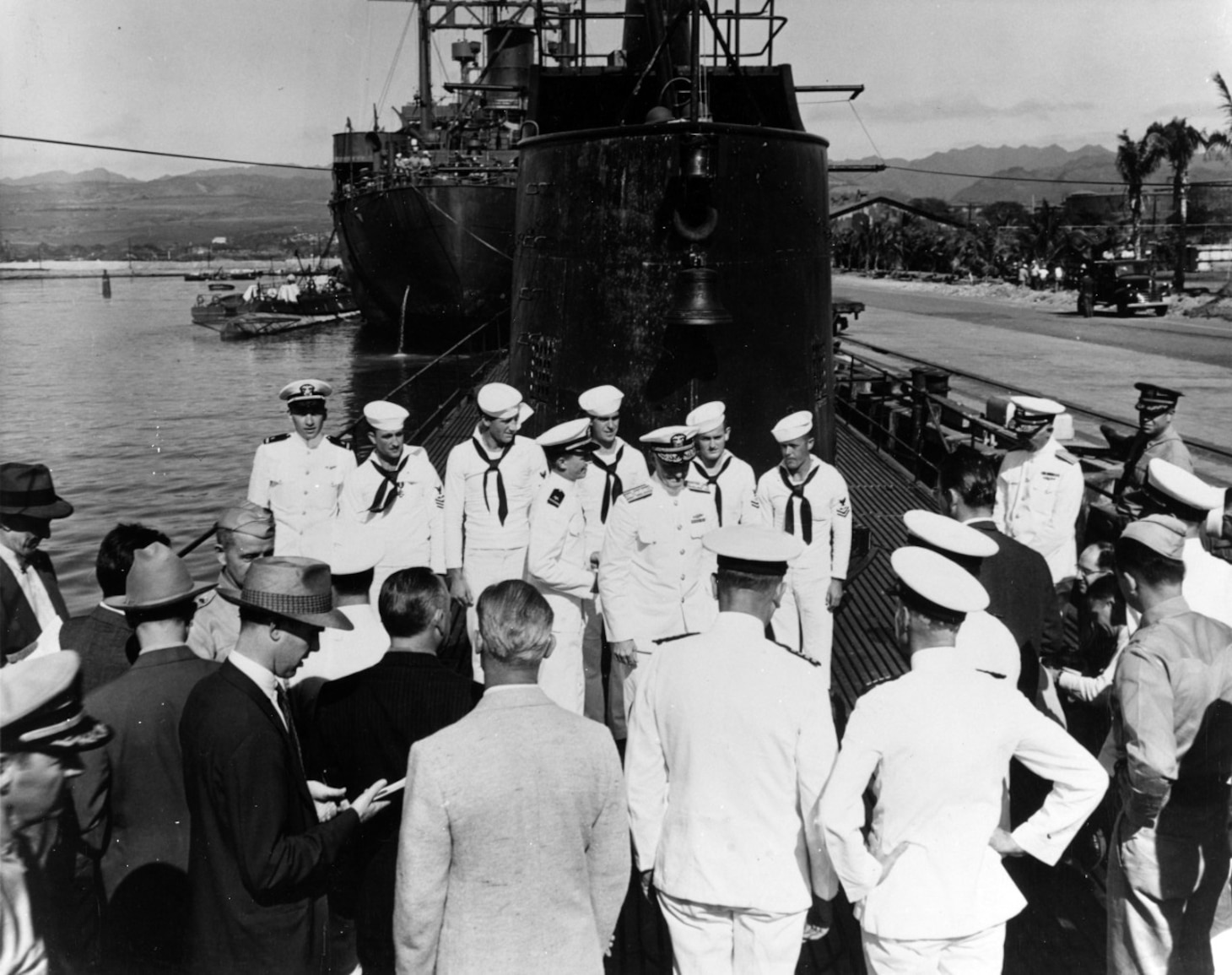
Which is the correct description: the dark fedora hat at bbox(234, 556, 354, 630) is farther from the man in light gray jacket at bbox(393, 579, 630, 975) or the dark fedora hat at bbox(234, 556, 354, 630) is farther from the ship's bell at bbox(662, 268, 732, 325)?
the ship's bell at bbox(662, 268, 732, 325)

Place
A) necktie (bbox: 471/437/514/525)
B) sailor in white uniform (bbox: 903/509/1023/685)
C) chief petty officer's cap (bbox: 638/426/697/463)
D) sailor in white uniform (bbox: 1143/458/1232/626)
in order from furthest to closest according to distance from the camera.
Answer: necktie (bbox: 471/437/514/525) < chief petty officer's cap (bbox: 638/426/697/463) < sailor in white uniform (bbox: 1143/458/1232/626) < sailor in white uniform (bbox: 903/509/1023/685)

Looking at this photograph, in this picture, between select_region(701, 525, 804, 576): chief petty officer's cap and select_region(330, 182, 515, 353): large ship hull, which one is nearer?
select_region(701, 525, 804, 576): chief petty officer's cap

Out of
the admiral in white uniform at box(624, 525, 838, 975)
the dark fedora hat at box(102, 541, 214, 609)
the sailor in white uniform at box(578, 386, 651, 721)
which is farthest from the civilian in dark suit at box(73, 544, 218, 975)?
the sailor in white uniform at box(578, 386, 651, 721)

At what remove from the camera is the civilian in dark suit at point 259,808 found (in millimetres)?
2766

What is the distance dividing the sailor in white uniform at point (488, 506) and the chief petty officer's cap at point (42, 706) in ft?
11.6

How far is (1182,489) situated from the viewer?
4.19m

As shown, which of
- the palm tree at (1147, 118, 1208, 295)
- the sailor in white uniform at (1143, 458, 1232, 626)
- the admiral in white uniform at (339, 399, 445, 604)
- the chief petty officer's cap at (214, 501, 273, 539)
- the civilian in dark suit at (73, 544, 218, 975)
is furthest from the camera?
the palm tree at (1147, 118, 1208, 295)

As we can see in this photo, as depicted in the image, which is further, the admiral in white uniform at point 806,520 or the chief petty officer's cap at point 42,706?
the admiral in white uniform at point 806,520

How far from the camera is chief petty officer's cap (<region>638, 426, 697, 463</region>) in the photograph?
5430 mm

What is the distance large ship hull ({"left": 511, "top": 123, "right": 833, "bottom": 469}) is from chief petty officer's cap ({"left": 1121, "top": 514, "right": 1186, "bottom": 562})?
3.38m

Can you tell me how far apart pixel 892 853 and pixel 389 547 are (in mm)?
4084

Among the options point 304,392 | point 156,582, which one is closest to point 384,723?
point 156,582

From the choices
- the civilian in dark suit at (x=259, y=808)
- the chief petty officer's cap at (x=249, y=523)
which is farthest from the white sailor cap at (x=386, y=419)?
the civilian in dark suit at (x=259, y=808)

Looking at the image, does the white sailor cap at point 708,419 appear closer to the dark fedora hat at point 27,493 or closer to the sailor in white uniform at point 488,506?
the sailor in white uniform at point 488,506
